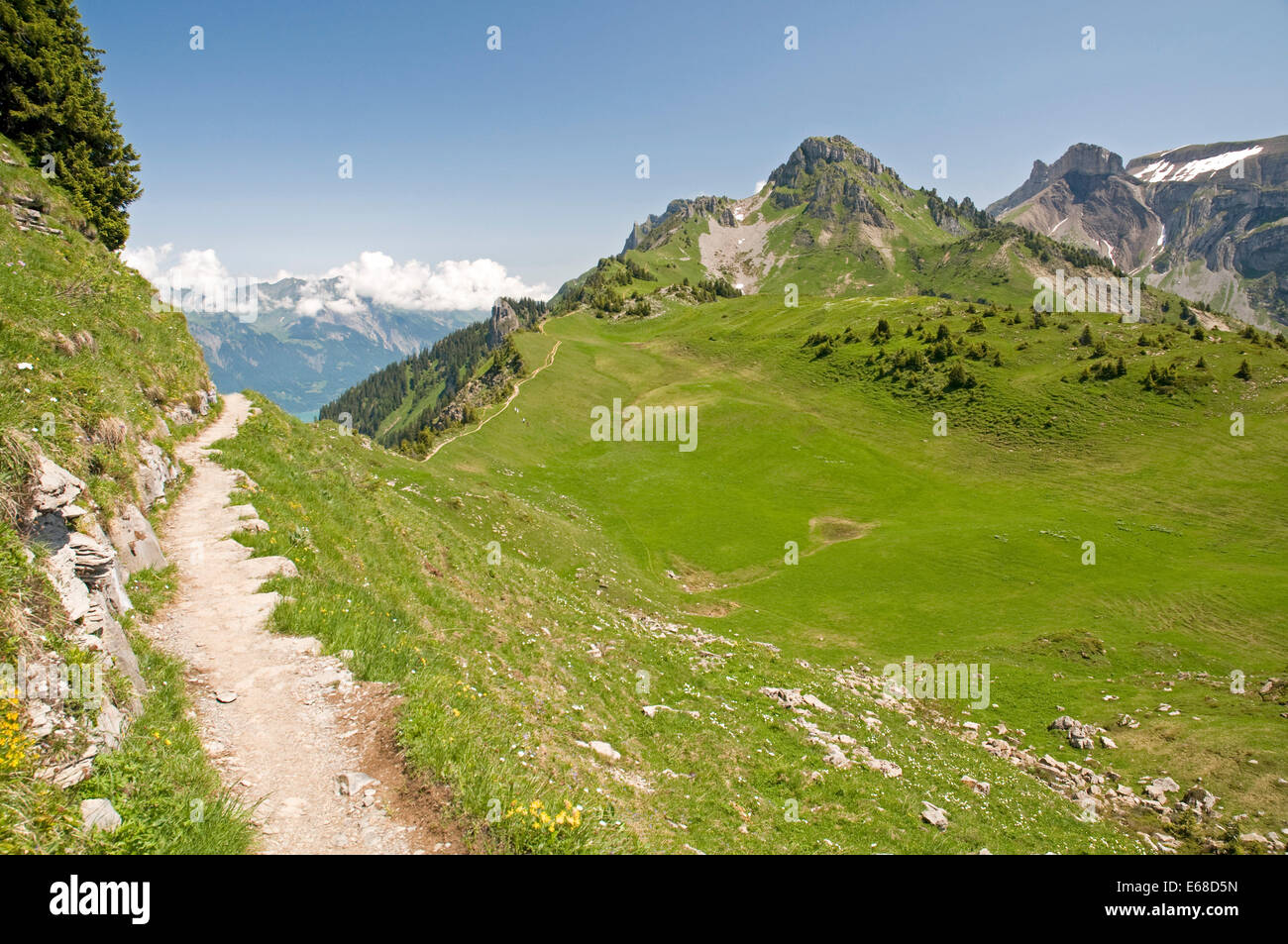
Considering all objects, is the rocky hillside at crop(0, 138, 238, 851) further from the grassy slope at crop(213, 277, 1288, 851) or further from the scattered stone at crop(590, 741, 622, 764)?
the scattered stone at crop(590, 741, 622, 764)

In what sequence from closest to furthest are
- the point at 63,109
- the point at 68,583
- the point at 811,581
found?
the point at 68,583 → the point at 63,109 → the point at 811,581

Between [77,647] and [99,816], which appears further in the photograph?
[77,647]

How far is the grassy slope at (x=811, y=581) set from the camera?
13.2 m

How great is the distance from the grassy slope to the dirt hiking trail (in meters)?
0.61

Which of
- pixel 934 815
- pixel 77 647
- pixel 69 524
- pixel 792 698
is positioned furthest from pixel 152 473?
pixel 934 815

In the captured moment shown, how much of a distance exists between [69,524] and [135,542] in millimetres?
3586

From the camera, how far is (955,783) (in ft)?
59.0

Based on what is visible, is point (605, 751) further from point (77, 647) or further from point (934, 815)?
point (77, 647)

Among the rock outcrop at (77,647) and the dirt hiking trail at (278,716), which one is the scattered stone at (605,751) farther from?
the rock outcrop at (77,647)

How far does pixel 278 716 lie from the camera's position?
903 cm

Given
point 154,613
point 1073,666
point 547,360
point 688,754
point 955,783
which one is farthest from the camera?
point 547,360
